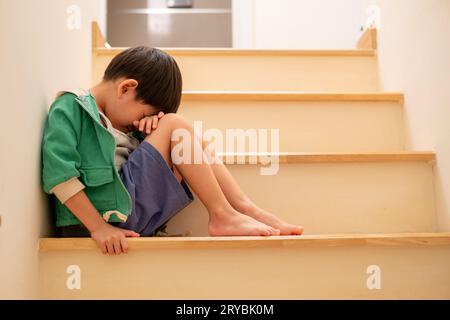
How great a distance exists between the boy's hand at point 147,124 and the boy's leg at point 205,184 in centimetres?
1

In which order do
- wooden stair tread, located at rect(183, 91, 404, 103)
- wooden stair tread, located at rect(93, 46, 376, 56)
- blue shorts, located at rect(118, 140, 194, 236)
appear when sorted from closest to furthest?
1. blue shorts, located at rect(118, 140, 194, 236)
2. wooden stair tread, located at rect(183, 91, 404, 103)
3. wooden stair tread, located at rect(93, 46, 376, 56)

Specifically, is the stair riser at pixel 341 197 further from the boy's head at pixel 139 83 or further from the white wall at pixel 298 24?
the white wall at pixel 298 24

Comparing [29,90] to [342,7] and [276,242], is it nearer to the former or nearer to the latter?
[276,242]

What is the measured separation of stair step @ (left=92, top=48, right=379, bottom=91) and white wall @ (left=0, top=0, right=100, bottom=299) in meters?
0.66

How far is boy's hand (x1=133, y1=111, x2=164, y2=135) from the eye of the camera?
3.67 ft

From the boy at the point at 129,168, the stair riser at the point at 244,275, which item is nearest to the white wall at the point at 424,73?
the stair riser at the point at 244,275

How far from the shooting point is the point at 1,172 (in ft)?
2.60

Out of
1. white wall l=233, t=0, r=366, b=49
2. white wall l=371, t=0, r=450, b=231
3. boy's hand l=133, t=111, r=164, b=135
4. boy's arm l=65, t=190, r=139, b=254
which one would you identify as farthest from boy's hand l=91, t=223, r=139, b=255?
white wall l=233, t=0, r=366, b=49

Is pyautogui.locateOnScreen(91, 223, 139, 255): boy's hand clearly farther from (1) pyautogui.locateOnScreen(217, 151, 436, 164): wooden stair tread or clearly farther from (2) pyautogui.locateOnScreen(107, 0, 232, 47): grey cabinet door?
(2) pyautogui.locateOnScreen(107, 0, 232, 47): grey cabinet door

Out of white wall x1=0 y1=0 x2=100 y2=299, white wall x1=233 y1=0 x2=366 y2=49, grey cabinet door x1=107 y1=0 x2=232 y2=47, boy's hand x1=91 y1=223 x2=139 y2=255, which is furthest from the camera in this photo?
grey cabinet door x1=107 y1=0 x2=232 y2=47

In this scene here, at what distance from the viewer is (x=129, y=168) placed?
1.06 m

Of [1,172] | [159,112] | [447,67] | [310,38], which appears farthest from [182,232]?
[310,38]

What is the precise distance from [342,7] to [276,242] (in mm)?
1908

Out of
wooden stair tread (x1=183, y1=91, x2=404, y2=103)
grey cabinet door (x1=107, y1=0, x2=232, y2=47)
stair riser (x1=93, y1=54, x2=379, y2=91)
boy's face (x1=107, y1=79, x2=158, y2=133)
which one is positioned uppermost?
grey cabinet door (x1=107, y1=0, x2=232, y2=47)
